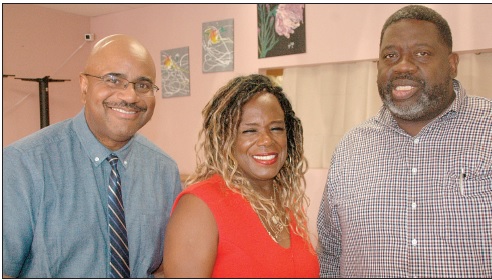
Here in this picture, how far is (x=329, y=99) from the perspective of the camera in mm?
4398

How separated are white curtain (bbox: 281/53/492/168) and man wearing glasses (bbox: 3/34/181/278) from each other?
110 inches

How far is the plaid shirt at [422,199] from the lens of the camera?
1701 millimetres

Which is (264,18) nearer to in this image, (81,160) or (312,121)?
(312,121)

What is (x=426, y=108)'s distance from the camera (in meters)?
1.81

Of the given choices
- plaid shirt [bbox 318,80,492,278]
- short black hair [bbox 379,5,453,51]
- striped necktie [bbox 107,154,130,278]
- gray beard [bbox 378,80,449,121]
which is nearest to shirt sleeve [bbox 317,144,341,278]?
plaid shirt [bbox 318,80,492,278]

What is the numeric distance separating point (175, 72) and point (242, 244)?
422cm

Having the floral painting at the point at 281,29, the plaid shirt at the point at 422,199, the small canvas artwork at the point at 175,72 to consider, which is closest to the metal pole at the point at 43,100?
the small canvas artwork at the point at 175,72

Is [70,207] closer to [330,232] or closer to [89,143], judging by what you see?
[89,143]

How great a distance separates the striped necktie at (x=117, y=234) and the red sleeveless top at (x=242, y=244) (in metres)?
0.29

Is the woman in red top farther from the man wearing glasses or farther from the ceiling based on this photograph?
the ceiling

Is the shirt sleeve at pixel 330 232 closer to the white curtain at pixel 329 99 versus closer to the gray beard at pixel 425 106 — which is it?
the gray beard at pixel 425 106

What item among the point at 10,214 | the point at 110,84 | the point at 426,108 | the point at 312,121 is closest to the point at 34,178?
the point at 10,214

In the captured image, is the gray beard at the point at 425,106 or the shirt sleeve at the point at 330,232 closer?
the gray beard at the point at 425,106

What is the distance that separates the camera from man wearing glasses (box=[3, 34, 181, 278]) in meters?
1.52
